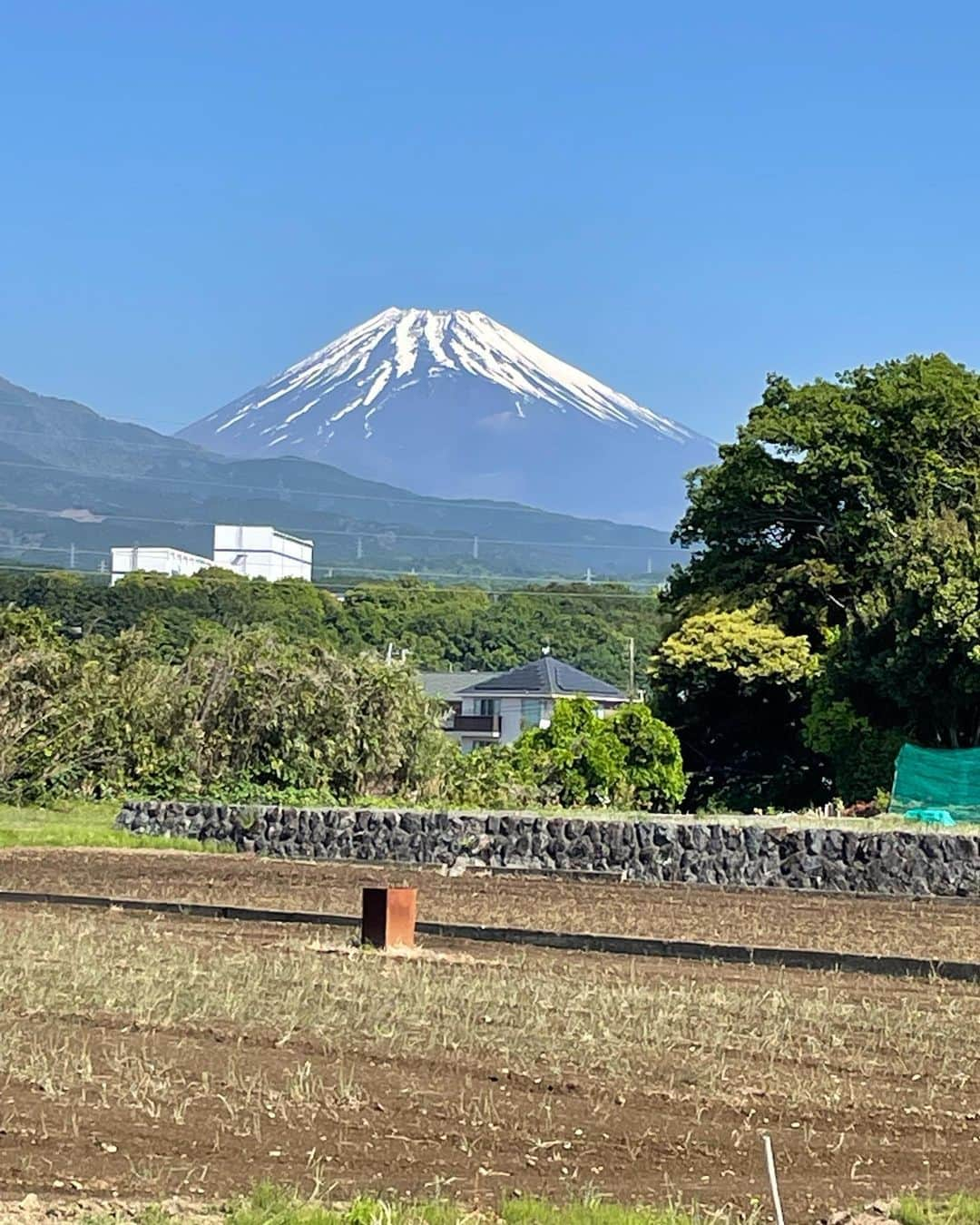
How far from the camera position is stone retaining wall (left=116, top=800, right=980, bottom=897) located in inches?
933

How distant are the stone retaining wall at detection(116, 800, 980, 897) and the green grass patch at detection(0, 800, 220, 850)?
562 mm

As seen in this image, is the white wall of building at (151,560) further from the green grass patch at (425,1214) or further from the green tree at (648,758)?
the green grass patch at (425,1214)

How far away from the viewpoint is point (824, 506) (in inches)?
1825

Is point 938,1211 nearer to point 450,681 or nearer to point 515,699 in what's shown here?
point 515,699

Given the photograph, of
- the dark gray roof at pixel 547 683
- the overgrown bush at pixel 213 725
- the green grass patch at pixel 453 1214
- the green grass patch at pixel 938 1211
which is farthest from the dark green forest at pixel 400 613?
the green grass patch at pixel 938 1211

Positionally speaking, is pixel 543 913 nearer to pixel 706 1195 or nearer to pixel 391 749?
pixel 706 1195

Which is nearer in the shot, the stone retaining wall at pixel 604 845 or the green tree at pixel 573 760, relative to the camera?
the stone retaining wall at pixel 604 845

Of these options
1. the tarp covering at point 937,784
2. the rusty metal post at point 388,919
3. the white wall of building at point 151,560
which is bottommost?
the rusty metal post at point 388,919

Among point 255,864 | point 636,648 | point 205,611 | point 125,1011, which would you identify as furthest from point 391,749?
point 636,648

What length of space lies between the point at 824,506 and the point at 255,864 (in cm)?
2471

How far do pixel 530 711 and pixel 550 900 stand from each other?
206ft

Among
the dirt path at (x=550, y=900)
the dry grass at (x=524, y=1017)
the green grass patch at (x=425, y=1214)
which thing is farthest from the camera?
the dirt path at (x=550, y=900)

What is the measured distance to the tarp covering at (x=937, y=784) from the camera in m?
29.5

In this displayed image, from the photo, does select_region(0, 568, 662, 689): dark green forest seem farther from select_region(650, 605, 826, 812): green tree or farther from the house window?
select_region(650, 605, 826, 812): green tree
